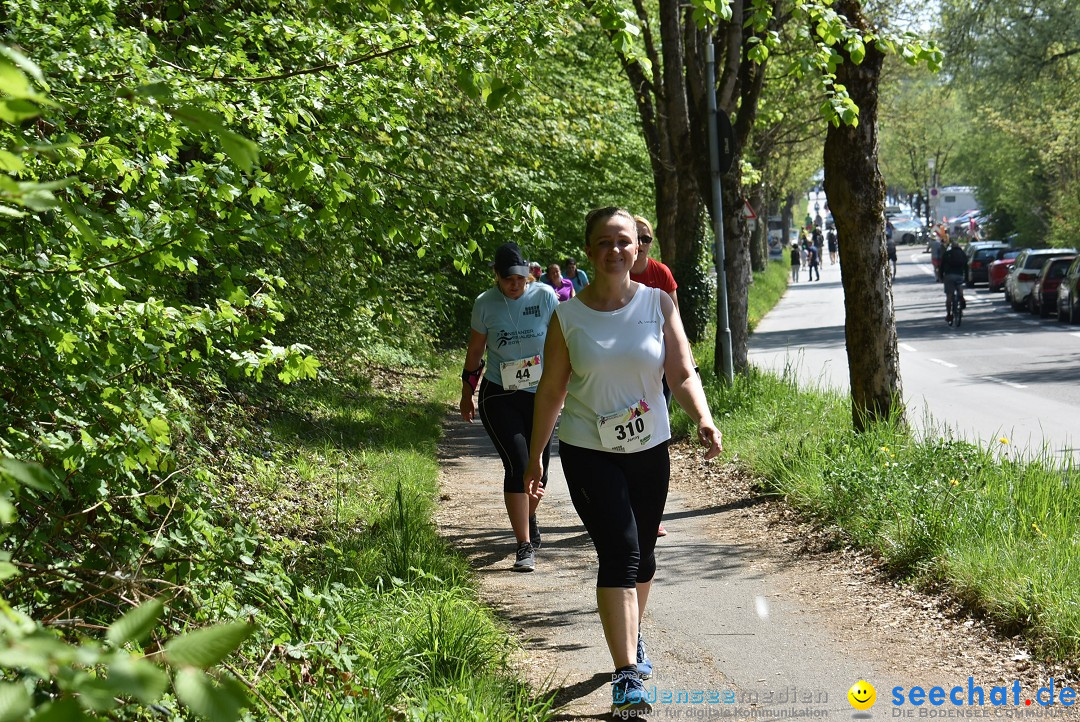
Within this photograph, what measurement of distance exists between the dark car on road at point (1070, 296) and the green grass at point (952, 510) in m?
21.6

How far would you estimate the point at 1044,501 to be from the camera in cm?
667

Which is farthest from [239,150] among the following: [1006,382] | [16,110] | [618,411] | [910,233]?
[910,233]

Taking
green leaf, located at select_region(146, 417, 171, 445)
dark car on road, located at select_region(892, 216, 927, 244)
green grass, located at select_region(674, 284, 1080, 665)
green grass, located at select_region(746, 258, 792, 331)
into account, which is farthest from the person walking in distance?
green leaf, located at select_region(146, 417, 171, 445)

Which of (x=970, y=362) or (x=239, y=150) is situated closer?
(x=239, y=150)

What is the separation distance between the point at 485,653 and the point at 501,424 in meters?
2.59

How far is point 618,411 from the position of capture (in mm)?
4836

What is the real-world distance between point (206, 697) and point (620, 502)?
Result: 358 cm

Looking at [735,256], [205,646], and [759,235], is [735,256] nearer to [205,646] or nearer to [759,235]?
[205,646]

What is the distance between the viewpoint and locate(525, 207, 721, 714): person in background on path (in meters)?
4.74

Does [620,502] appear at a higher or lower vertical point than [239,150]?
lower

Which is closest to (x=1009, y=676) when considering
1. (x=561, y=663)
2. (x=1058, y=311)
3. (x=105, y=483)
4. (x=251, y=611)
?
(x=561, y=663)

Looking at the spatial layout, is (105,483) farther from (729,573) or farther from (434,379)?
(434,379)

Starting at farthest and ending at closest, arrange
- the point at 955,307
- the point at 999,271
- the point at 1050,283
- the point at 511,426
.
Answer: the point at 999,271, the point at 1050,283, the point at 955,307, the point at 511,426

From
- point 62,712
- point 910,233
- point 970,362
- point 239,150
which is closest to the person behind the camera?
point 62,712
